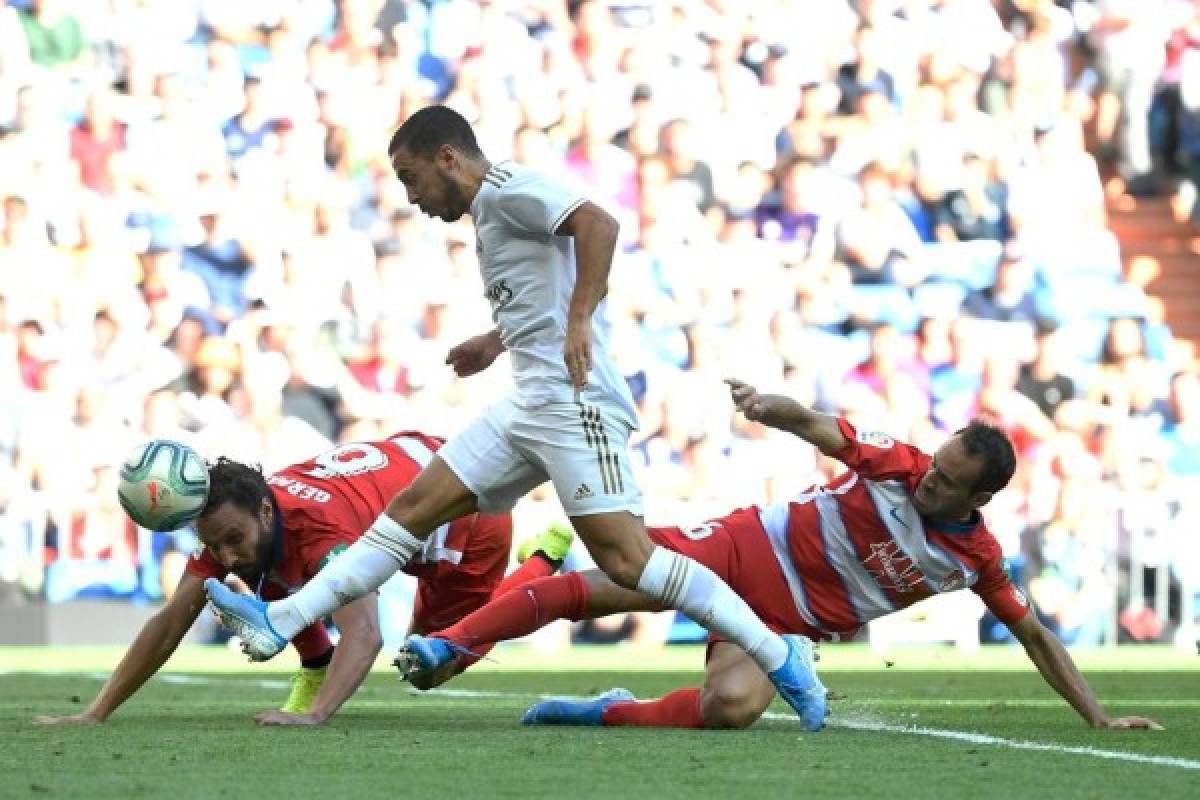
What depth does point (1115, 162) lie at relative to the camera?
17.9 metres

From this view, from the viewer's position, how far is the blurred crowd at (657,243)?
14.6m

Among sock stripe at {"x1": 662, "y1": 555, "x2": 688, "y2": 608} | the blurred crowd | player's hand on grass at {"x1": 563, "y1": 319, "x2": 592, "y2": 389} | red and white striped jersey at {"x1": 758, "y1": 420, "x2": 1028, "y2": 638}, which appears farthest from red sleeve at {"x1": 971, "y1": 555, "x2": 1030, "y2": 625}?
the blurred crowd

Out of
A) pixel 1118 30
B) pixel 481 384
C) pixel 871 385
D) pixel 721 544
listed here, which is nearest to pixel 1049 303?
pixel 871 385

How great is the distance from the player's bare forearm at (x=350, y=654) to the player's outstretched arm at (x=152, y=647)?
0.51 m

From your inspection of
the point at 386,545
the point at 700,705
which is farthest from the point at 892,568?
the point at 386,545

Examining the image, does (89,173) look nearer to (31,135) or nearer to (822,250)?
(31,135)

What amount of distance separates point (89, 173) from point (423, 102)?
7.91 feet

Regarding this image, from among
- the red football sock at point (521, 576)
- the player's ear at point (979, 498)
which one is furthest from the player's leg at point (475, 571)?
the player's ear at point (979, 498)

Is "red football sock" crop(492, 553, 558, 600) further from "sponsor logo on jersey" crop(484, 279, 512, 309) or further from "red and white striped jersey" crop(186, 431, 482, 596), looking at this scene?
"sponsor logo on jersey" crop(484, 279, 512, 309)

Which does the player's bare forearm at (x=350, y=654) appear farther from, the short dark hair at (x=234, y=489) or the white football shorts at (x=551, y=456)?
the white football shorts at (x=551, y=456)

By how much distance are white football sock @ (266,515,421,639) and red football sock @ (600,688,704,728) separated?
1.04 metres

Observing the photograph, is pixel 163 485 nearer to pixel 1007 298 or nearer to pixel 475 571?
pixel 475 571

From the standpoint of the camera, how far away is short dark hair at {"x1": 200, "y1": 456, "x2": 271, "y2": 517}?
6777mm

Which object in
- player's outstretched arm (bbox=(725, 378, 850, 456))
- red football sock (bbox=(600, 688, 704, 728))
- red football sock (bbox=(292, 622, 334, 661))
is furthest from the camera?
red football sock (bbox=(292, 622, 334, 661))
